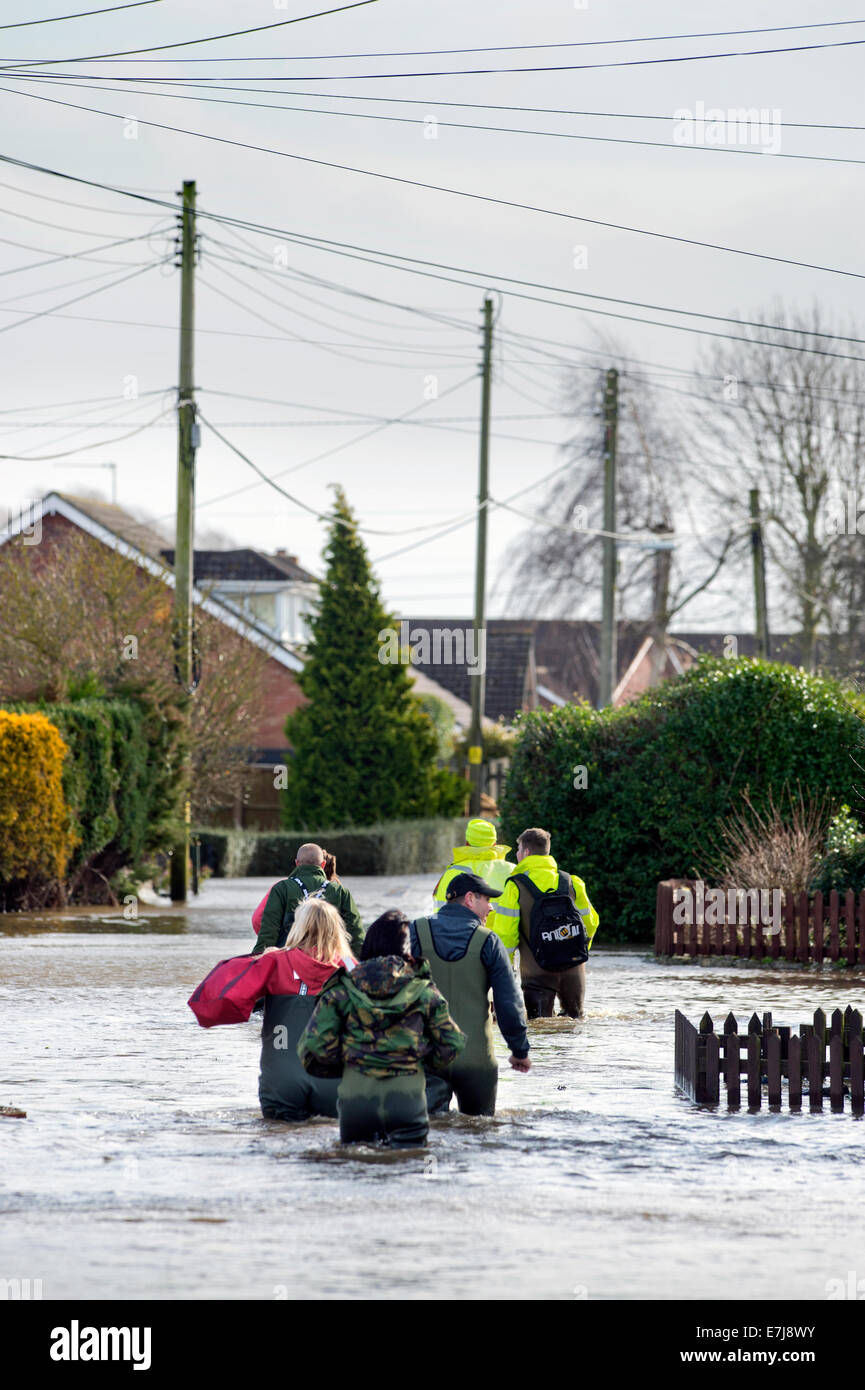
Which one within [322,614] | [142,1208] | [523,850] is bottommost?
[142,1208]

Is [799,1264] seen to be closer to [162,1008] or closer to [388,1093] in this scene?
[388,1093]

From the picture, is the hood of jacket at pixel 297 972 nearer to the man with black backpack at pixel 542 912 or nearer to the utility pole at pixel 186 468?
the man with black backpack at pixel 542 912

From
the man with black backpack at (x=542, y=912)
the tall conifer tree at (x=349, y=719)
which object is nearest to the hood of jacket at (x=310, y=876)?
the man with black backpack at (x=542, y=912)

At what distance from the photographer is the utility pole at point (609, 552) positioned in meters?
34.9

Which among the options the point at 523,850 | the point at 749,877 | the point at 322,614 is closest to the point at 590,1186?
the point at 523,850

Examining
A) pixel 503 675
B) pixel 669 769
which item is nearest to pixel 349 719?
pixel 669 769

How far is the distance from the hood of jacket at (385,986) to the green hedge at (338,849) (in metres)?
27.7

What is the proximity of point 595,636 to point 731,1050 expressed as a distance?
2045 inches

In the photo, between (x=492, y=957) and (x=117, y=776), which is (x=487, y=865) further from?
(x=117, y=776)

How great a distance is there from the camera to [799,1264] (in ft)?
23.6

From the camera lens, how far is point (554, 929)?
1408 centimetres

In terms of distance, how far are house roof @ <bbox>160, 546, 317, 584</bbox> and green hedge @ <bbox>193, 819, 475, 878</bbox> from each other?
1474 centimetres

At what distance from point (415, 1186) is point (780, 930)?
11882mm

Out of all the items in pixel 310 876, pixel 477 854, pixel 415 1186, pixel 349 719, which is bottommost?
pixel 415 1186
